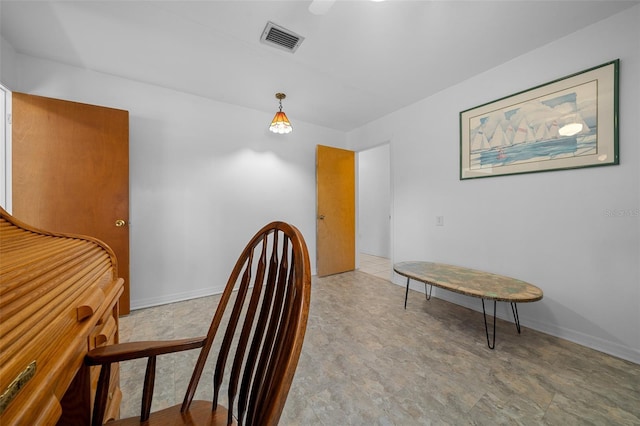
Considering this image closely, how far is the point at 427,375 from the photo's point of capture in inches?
57.9

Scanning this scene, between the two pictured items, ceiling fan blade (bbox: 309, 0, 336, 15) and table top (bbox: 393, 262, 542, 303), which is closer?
ceiling fan blade (bbox: 309, 0, 336, 15)

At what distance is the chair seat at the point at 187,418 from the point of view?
2.31 ft

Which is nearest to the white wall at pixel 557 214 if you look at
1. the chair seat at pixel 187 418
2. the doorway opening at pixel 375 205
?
the doorway opening at pixel 375 205

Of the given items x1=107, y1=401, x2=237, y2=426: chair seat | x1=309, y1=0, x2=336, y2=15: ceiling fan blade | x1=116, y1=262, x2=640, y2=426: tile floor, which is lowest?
x1=116, y1=262, x2=640, y2=426: tile floor

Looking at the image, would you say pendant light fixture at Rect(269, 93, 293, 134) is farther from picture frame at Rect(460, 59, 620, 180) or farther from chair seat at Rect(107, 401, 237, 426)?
chair seat at Rect(107, 401, 237, 426)

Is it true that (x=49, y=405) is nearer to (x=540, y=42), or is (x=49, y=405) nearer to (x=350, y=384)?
(x=350, y=384)

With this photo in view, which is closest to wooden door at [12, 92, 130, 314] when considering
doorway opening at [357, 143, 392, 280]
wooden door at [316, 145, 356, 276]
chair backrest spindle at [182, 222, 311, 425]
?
chair backrest spindle at [182, 222, 311, 425]

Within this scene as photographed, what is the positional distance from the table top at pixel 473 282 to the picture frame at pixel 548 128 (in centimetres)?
99

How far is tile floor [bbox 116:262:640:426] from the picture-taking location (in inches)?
47.4

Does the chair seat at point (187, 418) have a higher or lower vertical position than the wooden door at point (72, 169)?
lower

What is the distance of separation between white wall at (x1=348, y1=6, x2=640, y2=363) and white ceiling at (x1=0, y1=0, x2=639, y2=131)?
21 centimetres

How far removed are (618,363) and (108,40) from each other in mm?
4548

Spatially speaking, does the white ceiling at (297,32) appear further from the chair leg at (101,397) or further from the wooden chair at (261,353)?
the chair leg at (101,397)

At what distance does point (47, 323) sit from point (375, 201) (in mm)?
5204
